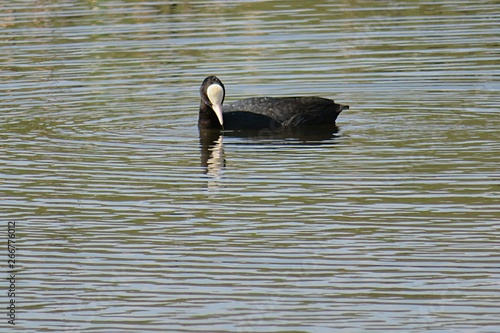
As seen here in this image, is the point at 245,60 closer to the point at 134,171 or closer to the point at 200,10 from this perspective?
the point at 200,10

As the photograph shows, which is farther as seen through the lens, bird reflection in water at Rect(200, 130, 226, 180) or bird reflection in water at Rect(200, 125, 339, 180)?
bird reflection in water at Rect(200, 125, 339, 180)

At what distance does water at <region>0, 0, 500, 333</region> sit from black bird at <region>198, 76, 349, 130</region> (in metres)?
0.32

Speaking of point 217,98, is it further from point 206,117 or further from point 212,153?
point 212,153

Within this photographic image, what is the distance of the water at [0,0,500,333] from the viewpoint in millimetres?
9000

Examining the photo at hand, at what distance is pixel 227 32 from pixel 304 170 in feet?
33.8

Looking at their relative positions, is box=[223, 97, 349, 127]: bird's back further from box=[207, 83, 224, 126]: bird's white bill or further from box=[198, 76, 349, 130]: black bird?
box=[207, 83, 224, 126]: bird's white bill

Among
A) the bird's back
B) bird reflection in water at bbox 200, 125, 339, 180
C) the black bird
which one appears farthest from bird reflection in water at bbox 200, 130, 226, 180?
the bird's back

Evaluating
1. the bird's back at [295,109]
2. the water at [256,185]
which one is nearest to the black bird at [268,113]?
the bird's back at [295,109]

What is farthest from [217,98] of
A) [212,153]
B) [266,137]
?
[212,153]

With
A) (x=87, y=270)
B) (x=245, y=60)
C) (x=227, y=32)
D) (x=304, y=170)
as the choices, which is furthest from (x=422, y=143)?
(x=227, y=32)

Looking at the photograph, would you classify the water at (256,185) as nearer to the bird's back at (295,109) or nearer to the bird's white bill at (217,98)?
the bird's back at (295,109)

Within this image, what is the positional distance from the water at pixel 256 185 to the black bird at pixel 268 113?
324mm

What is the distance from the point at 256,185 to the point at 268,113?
3.53 meters

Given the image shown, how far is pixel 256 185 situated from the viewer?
12.3 m
